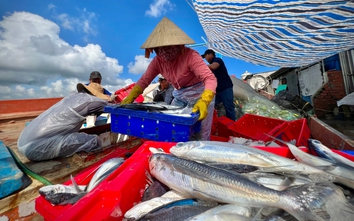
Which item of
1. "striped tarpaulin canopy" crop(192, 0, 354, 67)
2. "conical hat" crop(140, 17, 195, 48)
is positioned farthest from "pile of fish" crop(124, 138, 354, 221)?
"striped tarpaulin canopy" crop(192, 0, 354, 67)

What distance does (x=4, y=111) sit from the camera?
6559 mm

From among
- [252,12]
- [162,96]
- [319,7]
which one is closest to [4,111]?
[162,96]

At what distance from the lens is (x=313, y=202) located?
3.26 ft

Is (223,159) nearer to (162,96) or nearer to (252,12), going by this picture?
(252,12)

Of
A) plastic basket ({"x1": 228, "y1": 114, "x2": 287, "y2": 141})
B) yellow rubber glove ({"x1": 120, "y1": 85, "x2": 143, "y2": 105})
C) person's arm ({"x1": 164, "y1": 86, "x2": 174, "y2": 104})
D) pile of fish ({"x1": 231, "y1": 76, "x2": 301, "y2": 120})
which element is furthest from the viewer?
pile of fish ({"x1": 231, "y1": 76, "x2": 301, "y2": 120})

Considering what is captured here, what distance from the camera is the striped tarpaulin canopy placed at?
3.57m

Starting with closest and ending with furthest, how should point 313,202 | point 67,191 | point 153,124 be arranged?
point 313,202 < point 67,191 < point 153,124

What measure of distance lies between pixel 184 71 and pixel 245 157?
1.76m

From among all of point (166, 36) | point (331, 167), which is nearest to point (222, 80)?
point (166, 36)

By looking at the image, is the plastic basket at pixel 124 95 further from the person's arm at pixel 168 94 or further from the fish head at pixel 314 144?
the fish head at pixel 314 144

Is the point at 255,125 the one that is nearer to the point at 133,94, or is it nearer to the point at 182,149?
the point at 133,94

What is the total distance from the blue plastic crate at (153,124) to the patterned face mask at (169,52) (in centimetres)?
104

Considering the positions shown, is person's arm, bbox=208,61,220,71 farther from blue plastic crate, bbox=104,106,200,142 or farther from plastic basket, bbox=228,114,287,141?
blue plastic crate, bbox=104,106,200,142

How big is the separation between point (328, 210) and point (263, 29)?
5.01m
